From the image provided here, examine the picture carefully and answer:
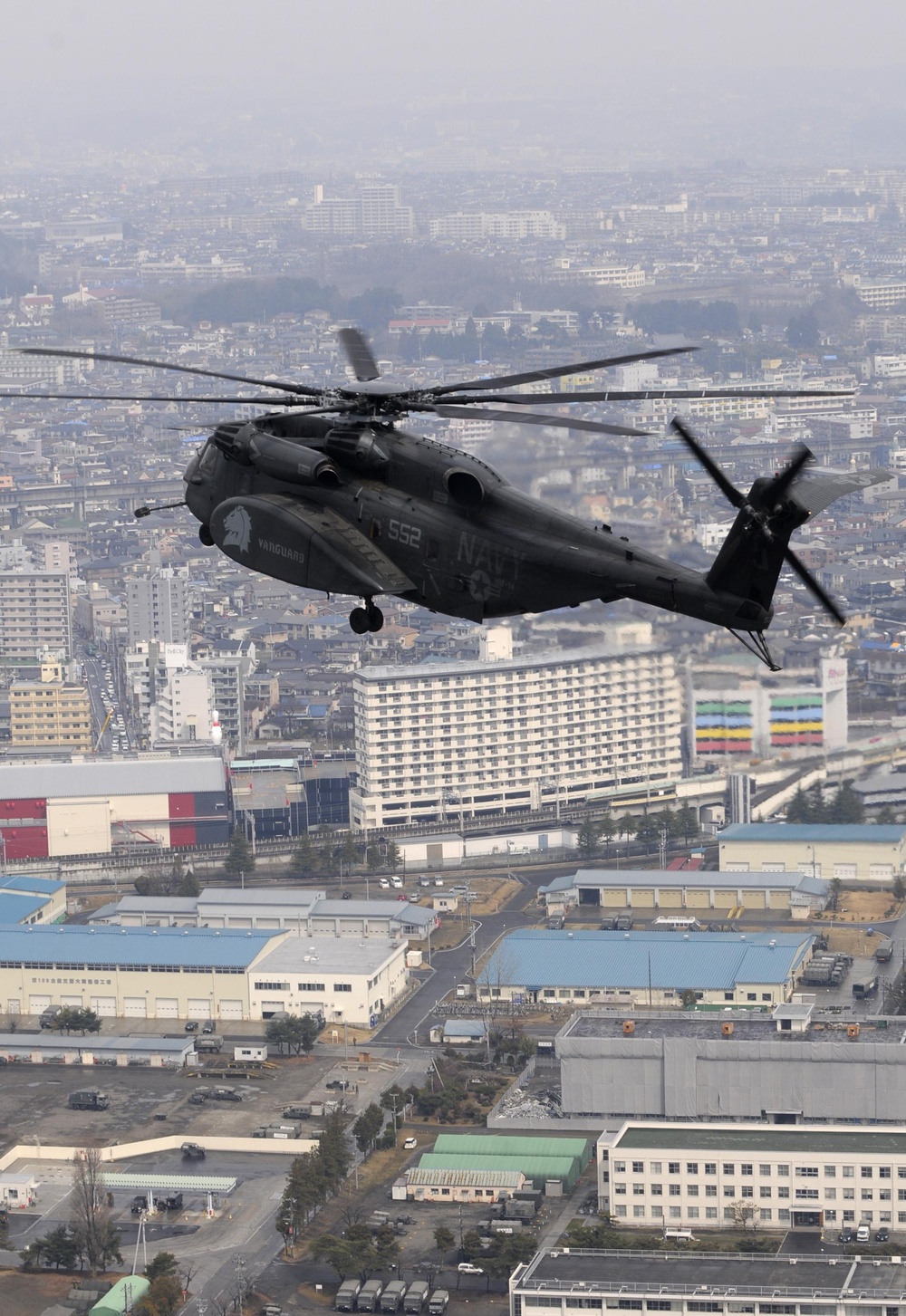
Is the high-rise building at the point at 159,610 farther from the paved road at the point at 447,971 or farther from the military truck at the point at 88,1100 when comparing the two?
the military truck at the point at 88,1100

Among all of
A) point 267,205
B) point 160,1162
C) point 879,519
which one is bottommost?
point 160,1162

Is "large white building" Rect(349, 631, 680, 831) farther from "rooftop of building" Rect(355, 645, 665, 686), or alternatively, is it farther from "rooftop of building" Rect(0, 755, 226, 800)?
"rooftop of building" Rect(0, 755, 226, 800)

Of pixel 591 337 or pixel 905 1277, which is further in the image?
pixel 591 337

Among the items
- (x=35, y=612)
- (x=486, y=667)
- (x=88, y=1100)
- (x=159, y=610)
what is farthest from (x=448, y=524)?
(x=35, y=612)

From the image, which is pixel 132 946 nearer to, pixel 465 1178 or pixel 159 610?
pixel 465 1178

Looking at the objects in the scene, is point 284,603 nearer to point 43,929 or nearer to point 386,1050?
point 43,929

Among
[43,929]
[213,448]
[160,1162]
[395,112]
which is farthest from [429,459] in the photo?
[395,112]

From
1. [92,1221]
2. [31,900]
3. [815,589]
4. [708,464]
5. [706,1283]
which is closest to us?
[815,589]
